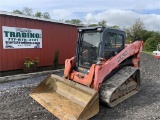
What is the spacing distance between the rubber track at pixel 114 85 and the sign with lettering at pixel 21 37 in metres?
5.22

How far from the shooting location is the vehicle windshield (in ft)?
18.9

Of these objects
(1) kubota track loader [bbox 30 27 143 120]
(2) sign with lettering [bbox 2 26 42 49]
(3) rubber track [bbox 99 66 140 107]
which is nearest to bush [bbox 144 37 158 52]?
(2) sign with lettering [bbox 2 26 42 49]

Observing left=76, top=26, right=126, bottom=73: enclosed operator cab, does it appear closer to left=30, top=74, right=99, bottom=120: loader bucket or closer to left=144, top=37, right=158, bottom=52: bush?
left=30, top=74, right=99, bottom=120: loader bucket

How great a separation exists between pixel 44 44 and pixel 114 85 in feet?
19.8

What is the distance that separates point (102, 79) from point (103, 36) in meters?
1.17

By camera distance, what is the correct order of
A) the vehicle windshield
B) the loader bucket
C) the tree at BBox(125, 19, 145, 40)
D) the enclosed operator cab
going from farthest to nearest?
the tree at BBox(125, 19, 145, 40) < the vehicle windshield < the enclosed operator cab < the loader bucket

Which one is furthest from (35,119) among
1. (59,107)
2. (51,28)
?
(51,28)

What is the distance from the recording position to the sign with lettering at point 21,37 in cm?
888

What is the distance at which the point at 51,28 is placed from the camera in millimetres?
10742

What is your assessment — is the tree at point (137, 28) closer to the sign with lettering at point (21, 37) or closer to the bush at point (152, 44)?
the bush at point (152, 44)

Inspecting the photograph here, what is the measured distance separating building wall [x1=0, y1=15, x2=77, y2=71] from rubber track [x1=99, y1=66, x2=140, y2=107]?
5.23m

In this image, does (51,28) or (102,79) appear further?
(51,28)

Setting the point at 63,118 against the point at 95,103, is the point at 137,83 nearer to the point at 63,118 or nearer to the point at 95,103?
the point at 95,103

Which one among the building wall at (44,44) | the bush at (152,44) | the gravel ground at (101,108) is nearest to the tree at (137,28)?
the bush at (152,44)
